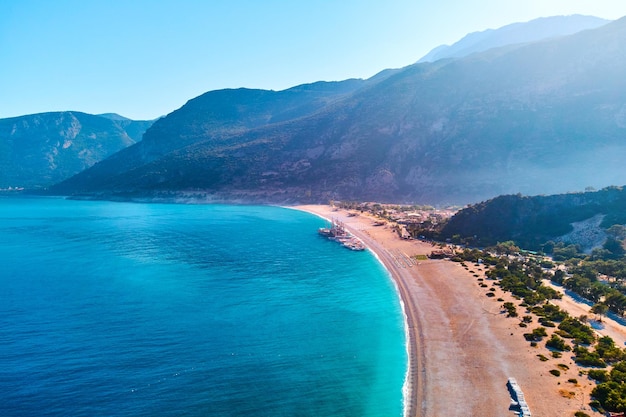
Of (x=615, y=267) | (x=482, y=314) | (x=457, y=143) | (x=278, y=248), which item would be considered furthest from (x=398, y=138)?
(x=482, y=314)

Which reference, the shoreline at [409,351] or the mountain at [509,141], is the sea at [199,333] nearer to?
the shoreline at [409,351]

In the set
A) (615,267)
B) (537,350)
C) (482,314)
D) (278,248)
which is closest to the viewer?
(537,350)

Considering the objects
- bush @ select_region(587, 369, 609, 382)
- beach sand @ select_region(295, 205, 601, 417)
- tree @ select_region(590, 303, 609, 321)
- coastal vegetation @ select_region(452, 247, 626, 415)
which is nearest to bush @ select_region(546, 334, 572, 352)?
coastal vegetation @ select_region(452, 247, 626, 415)

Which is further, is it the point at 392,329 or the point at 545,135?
the point at 545,135

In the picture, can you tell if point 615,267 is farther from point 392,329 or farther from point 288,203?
point 288,203

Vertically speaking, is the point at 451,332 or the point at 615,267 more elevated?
the point at 615,267

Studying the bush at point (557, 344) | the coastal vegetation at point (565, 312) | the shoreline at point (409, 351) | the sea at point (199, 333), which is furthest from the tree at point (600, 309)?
the sea at point (199, 333)
